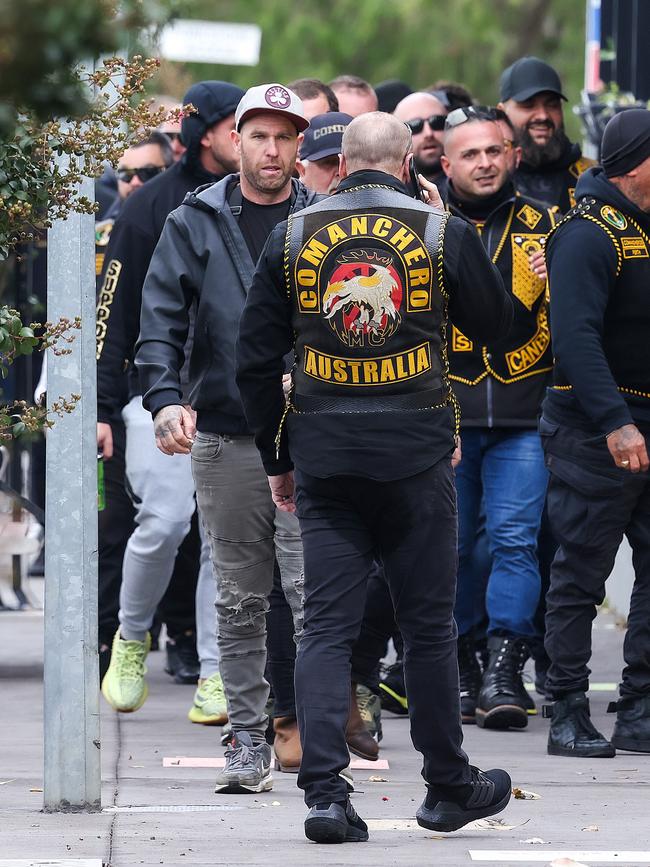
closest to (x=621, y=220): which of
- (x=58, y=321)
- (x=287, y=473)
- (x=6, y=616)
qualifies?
(x=287, y=473)

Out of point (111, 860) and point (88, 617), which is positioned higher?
point (88, 617)

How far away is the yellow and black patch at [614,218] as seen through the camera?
5.76 meters

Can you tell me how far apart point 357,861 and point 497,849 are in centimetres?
38

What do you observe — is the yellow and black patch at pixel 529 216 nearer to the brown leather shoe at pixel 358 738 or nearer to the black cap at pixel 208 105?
the black cap at pixel 208 105

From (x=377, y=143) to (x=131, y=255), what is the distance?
7.33 feet

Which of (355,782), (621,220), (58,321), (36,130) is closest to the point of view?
(36,130)

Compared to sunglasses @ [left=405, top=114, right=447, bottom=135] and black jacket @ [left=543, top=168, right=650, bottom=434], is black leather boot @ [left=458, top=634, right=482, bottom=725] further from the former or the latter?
sunglasses @ [left=405, top=114, right=447, bottom=135]

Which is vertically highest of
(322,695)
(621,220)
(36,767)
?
(621,220)

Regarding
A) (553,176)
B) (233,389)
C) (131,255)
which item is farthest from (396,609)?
(553,176)

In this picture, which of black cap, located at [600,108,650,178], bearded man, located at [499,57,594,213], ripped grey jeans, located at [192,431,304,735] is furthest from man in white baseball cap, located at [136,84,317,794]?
bearded man, located at [499,57,594,213]

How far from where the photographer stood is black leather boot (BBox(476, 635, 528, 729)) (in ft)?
20.9

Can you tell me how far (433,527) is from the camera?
14.4ft

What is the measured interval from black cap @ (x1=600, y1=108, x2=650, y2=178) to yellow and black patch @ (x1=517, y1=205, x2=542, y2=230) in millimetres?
798

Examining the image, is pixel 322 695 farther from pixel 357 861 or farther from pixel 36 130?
pixel 36 130
